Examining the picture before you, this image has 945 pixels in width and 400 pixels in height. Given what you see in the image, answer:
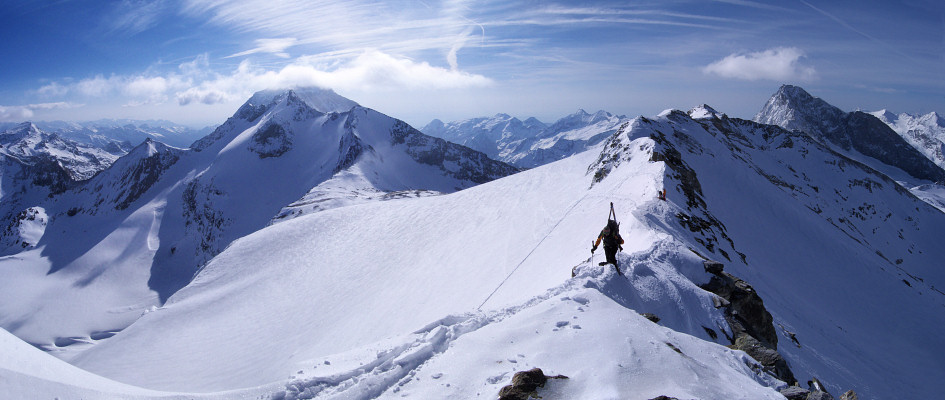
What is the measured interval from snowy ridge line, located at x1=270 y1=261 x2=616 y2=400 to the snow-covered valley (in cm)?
5

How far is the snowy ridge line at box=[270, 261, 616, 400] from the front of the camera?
938cm

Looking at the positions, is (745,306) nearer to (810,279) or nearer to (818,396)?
(818,396)

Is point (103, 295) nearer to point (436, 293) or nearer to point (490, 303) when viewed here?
point (436, 293)

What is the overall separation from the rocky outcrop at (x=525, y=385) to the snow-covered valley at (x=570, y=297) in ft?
0.79

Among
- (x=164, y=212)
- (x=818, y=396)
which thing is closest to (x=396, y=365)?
(x=818, y=396)

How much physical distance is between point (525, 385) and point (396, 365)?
3.68 m

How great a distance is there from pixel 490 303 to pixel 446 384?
10.4 meters

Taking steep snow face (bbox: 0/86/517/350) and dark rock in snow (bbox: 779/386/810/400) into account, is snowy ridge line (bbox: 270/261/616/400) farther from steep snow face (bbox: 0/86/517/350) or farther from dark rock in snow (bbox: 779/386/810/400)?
steep snow face (bbox: 0/86/517/350)

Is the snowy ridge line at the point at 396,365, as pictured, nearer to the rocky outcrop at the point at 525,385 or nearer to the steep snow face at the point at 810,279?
the rocky outcrop at the point at 525,385

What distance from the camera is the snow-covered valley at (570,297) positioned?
9164 millimetres

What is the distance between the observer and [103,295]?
125 meters

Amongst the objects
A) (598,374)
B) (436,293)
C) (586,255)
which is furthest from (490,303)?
(598,374)

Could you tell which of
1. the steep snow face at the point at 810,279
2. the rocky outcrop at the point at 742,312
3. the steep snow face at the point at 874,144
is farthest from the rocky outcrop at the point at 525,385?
the steep snow face at the point at 874,144

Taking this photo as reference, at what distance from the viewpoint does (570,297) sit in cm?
1137
